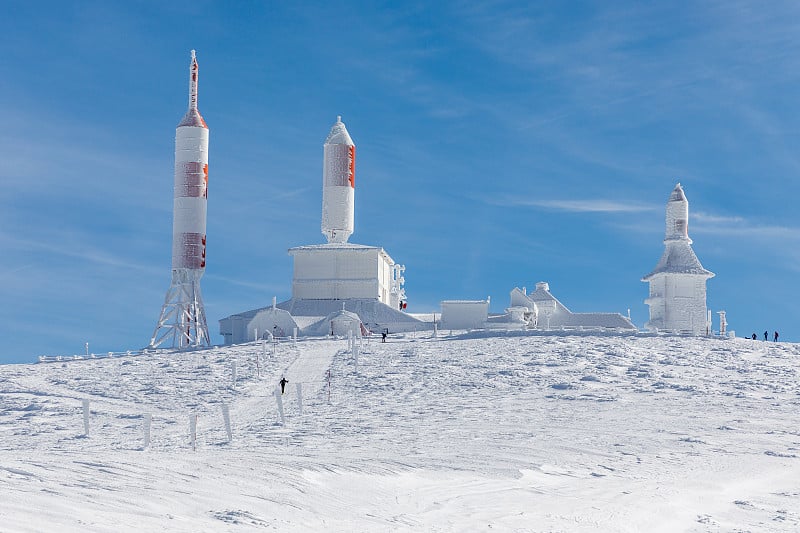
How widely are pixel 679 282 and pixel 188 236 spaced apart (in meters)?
29.4

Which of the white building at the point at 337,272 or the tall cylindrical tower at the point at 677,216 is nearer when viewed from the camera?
the tall cylindrical tower at the point at 677,216

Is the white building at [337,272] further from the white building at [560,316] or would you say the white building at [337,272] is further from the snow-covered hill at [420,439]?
the snow-covered hill at [420,439]

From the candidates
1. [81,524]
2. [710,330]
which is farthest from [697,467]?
[710,330]

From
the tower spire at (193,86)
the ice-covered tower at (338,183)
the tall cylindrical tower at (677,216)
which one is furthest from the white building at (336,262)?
the tall cylindrical tower at (677,216)

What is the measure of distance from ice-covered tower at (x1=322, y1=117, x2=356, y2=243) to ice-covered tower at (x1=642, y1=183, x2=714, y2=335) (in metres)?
19.7

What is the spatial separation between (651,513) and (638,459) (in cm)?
652

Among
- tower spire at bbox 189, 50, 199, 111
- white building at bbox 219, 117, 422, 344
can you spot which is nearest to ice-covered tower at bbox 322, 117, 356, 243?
white building at bbox 219, 117, 422, 344

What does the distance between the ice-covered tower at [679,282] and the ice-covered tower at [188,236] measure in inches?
1065

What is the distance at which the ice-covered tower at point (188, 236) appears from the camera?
63.6 m

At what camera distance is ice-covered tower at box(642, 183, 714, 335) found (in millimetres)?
64750

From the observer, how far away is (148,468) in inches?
758

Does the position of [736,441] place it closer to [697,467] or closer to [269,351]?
[697,467]

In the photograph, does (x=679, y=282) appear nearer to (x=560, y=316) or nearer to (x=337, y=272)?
(x=560, y=316)

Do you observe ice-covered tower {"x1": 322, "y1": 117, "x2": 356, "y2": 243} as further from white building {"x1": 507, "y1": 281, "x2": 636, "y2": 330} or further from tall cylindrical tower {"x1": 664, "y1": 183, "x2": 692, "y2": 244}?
tall cylindrical tower {"x1": 664, "y1": 183, "x2": 692, "y2": 244}
